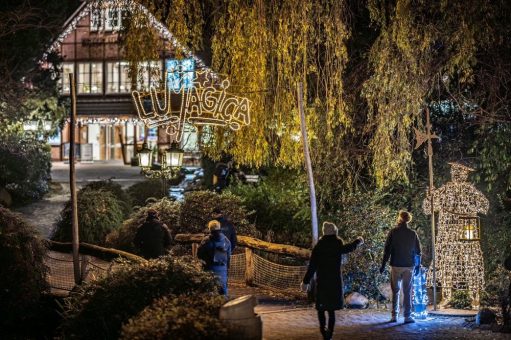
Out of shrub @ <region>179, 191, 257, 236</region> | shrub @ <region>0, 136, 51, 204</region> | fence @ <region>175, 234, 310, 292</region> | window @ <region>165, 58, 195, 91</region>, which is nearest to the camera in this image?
fence @ <region>175, 234, 310, 292</region>

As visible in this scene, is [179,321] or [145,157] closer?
[179,321]

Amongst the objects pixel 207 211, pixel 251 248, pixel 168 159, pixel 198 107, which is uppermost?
pixel 198 107

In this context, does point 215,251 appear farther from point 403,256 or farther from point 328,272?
point 403,256

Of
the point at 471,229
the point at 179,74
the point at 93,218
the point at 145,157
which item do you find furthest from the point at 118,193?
the point at 471,229

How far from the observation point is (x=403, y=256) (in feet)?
44.1

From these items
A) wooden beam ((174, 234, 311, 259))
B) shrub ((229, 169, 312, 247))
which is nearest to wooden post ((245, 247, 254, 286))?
wooden beam ((174, 234, 311, 259))

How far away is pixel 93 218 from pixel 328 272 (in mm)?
12593

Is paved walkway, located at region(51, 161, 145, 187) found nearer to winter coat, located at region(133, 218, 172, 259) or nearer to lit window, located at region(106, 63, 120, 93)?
lit window, located at region(106, 63, 120, 93)

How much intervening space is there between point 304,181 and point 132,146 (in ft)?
107

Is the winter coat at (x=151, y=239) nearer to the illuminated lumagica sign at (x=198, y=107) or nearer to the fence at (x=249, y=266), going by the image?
the fence at (x=249, y=266)

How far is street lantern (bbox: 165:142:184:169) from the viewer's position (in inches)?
787

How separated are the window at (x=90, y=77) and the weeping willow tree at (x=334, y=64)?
29.5 metres

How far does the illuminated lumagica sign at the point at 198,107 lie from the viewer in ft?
56.5

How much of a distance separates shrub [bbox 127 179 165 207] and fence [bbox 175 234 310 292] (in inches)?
347
